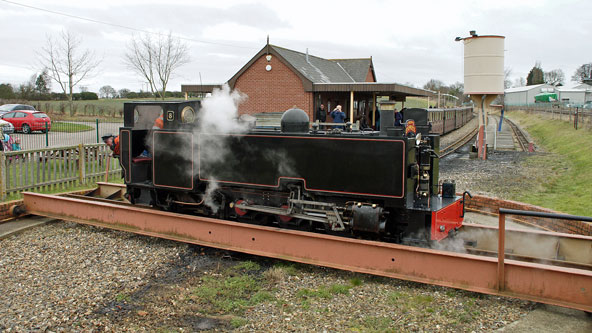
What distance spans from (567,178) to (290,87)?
13.3 metres

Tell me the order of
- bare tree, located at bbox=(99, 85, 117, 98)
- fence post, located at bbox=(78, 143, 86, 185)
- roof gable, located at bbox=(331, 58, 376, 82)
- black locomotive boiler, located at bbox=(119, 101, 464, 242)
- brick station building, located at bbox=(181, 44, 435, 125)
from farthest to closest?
bare tree, located at bbox=(99, 85, 117, 98)
roof gable, located at bbox=(331, 58, 376, 82)
brick station building, located at bbox=(181, 44, 435, 125)
fence post, located at bbox=(78, 143, 86, 185)
black locomotive boiler, located at bbox=(119, 101, 464, 242)

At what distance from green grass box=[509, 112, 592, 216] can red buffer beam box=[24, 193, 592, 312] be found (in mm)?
4820

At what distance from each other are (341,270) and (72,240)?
170 inches

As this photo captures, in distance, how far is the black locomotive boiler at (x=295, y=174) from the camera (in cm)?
600

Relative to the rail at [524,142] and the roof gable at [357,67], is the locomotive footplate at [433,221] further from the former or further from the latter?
the roof gable at [357,67]

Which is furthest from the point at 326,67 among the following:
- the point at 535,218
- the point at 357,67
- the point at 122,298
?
the point at 122,298

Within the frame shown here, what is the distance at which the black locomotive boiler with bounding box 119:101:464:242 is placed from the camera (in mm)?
6004

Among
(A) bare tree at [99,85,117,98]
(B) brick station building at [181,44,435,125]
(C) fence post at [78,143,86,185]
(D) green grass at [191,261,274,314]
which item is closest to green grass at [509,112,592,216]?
(D) green grass at [191,261,274,314]

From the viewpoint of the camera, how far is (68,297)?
17.0ft

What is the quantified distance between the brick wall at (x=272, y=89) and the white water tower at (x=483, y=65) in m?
7.66

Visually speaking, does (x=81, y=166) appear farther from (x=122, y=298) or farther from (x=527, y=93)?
(x=527, y=93)

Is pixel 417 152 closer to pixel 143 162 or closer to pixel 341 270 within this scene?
pixel 341 270

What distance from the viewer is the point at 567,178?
13.1m

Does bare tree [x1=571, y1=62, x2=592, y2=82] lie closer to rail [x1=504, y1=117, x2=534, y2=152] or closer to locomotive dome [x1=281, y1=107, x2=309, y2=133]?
rail [x1=504, y1=117, x2=534, y2=152]
